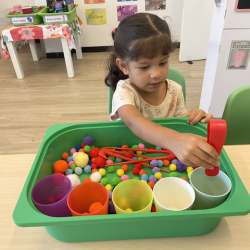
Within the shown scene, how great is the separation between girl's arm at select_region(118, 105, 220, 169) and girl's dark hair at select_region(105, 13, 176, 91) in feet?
0.68

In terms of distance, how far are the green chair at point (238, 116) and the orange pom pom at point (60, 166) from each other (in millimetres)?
632

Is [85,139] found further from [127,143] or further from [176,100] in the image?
[176,100]

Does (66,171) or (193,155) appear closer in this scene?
(193,155)

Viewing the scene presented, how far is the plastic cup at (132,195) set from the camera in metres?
0.55

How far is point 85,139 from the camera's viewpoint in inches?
30.9

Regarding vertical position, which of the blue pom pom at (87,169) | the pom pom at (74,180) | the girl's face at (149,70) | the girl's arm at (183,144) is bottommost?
the blue pom pom at (87,169)

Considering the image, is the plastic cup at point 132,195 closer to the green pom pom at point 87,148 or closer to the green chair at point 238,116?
the green pom pom at point 87,148

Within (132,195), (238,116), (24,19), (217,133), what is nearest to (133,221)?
(132,195)

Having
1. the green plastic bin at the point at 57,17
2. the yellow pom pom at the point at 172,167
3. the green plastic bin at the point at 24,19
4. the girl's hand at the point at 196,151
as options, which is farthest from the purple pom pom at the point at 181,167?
the green plastic bin at the point at 24,19

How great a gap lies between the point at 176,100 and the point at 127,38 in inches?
14.3

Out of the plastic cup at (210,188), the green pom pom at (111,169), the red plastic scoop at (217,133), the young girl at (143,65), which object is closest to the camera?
the red plastic scoop at (217,133)

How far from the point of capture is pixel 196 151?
0.45 metres

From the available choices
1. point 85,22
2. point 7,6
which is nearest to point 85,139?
point 85,22

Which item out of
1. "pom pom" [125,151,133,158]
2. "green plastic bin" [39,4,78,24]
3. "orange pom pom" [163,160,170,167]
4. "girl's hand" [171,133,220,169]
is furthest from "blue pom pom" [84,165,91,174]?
"green plastic bin" [39,4,78,24]
